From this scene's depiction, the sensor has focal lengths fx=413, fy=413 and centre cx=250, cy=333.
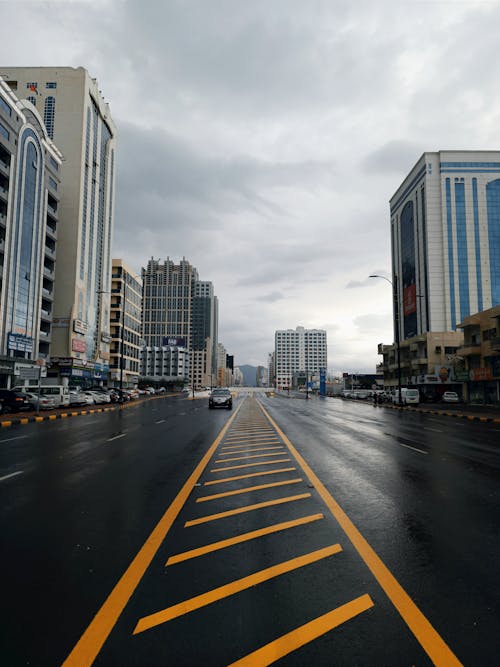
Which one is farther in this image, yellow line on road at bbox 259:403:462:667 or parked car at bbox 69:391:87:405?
parked car at bbox 69:391:87:405

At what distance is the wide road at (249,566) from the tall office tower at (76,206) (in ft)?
192

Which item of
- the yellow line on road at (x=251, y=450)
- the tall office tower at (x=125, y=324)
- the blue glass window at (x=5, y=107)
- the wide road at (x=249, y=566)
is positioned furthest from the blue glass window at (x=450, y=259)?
the wide road at (x=249, y=566)

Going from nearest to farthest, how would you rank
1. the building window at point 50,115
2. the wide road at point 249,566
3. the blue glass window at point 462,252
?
the wide road at point 249,566 → the building window at point 50,115 → the blue glass window at point 462,252

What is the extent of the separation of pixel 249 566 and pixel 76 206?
69.6 m

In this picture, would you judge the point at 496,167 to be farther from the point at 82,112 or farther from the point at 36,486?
the point at 36,486

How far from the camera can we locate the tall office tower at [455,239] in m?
94.1

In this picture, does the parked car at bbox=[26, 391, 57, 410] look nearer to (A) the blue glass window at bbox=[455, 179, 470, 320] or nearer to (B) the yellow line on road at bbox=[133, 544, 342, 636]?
(B) the yellow line on road at bbox=[133, 544, 342, 636]

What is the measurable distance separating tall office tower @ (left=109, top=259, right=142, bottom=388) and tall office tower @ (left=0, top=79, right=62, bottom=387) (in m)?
31.0

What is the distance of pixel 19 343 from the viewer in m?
48.9

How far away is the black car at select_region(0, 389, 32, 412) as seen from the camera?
2678 cm

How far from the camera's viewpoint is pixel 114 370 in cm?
8844

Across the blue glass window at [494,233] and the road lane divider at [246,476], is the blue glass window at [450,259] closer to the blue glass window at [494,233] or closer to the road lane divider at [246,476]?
the blue glass window at [494,233]

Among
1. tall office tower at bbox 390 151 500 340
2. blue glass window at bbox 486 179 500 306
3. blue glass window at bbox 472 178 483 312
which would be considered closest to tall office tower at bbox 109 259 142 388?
tall office tower at bbox 390 151 500 340

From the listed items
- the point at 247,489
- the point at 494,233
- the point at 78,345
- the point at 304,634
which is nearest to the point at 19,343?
the point at 78,345
